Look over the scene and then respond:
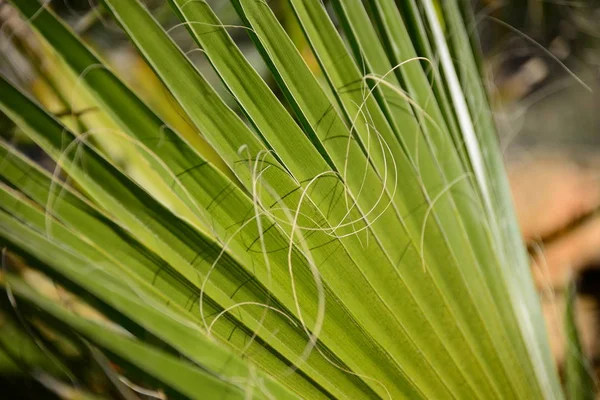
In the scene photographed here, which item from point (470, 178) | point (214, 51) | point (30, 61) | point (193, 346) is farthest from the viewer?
point (30, 61)

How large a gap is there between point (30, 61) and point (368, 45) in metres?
0.55

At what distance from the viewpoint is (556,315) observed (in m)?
1.20

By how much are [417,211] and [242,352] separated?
0.25 metres

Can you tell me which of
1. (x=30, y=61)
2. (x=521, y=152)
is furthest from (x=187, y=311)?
(x=521, y=152)

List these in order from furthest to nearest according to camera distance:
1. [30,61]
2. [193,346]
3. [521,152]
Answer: [521,152]
[30,61]
[193,346]

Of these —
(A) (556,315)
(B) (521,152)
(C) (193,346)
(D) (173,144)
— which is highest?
(B) (521,152)

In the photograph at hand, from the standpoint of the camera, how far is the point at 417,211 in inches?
22.1

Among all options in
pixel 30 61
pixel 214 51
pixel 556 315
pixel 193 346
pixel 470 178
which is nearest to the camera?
pixel 193 346

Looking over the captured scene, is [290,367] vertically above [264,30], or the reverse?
[264,30]

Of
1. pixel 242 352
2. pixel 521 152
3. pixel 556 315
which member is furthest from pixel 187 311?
pixel 521 152

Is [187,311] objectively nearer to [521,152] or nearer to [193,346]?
[193,346]

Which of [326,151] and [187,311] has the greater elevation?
[326,151]

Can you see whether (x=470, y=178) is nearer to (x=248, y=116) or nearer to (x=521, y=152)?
(x=248, y=116)

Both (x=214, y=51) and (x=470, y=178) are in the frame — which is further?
(x=470, y=178)
